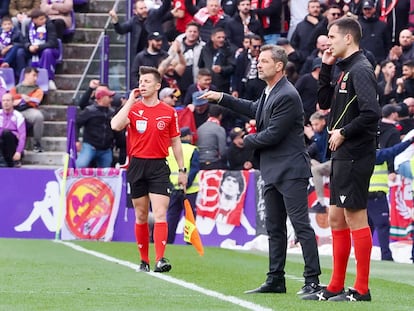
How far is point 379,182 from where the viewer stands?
58.3ft

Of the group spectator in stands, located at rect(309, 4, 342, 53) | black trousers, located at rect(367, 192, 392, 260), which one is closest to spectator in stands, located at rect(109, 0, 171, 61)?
spectator in stands, located at rect(309, 4, 342, 53)

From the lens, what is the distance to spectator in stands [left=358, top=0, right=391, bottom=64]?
2150 centimetres

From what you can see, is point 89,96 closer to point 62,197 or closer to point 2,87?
point 2,87

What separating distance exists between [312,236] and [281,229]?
32cm

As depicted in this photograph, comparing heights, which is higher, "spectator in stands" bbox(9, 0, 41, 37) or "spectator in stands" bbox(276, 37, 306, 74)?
"spectator in stands" bbox(9, 0, 41, 37)

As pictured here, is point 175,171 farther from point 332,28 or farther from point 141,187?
point 332,28

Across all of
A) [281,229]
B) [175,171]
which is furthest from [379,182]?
[281,229]

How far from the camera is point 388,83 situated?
20781mm

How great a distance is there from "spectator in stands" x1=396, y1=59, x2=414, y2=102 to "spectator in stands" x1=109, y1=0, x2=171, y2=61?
6117mm

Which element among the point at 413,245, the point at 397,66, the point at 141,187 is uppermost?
the point at 397,66

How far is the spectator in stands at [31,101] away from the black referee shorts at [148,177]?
1048cm

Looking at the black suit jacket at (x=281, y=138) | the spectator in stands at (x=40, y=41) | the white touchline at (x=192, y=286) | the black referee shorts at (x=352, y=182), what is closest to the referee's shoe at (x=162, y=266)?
the white touchline at (x=192, y=286)

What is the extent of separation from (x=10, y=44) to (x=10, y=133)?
11.1 ft

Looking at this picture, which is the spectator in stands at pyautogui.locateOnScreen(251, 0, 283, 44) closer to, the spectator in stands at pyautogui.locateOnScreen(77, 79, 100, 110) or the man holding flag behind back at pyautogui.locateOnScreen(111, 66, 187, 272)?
the spectator in stands at pyautogui.locateOnScreen(77, 79, 100, 110)
